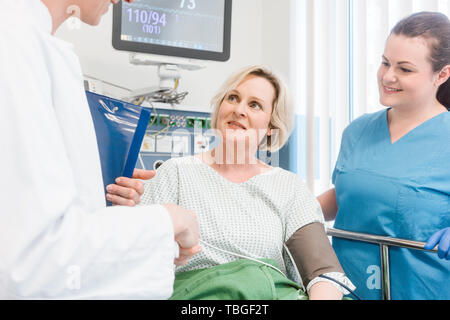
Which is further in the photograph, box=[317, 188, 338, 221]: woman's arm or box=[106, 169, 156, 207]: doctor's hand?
box=[317, 188, 338, 221]: woman's arm

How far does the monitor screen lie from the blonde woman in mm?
682

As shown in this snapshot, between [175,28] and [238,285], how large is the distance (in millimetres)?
1595

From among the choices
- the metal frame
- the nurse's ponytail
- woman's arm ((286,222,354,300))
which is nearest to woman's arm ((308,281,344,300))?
woman's arm ((286,222,354,300))

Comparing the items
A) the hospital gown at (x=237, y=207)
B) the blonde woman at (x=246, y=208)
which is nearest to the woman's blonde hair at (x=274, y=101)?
the blonde woman at (x=246, y=208)

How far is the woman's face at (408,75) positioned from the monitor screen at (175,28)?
3.26 ft

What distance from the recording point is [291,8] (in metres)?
2.78

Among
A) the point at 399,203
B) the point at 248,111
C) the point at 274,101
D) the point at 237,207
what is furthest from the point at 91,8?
the point at 399,203

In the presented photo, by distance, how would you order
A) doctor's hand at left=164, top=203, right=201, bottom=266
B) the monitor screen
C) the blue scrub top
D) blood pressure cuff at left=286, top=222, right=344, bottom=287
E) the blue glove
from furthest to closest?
1. the monitor screen
2. the blue scrub top
3. blood pressure cuff at left=286, top=222, right=344, bottom=287
4. the blue glove
5. doctor's hand at left=164, top=203, right=201, bottom=266

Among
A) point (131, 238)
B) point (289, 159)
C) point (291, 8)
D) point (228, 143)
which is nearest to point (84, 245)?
point (131, 238)

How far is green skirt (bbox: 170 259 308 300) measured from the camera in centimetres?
104

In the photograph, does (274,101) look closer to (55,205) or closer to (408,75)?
(408,75)

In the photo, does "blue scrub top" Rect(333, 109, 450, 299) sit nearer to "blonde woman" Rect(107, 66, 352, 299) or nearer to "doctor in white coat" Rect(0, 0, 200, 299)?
"blonde woman" Rect(107, 66, 352, 299)

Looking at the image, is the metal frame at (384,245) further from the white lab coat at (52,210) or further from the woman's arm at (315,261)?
the white lab coat at (52,210)
